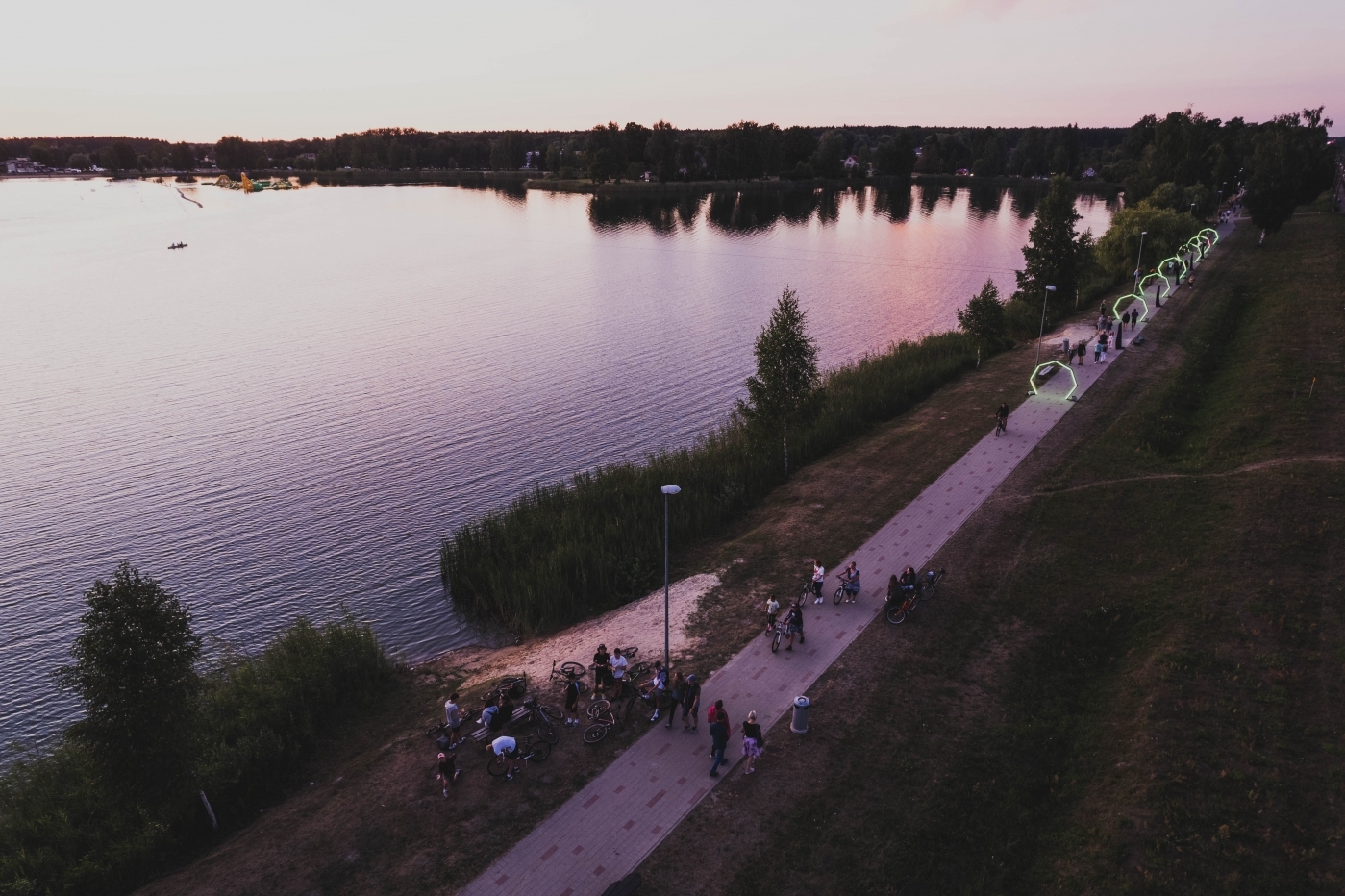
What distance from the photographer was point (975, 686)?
18.0 m

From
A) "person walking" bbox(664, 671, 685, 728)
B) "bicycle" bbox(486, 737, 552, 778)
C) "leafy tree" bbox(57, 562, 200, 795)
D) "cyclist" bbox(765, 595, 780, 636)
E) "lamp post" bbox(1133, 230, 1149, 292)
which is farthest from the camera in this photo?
"lamp post" bbox(1133, 230, 1149, 292)

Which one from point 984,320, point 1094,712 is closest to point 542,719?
point 1094,712

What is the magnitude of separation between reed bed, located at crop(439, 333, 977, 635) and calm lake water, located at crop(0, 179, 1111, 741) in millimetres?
1978

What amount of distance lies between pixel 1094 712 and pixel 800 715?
715cm

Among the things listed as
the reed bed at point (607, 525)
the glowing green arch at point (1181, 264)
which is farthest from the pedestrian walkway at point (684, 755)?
the glowing green arch at point (1181, 264)

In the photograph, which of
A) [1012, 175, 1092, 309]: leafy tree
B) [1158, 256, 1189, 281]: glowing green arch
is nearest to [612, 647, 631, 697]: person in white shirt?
[1012, 175, 1092, 309]: leafy tree

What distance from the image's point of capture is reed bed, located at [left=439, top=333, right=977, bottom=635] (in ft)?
81.4

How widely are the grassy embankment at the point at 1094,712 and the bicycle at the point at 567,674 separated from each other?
5045 mm

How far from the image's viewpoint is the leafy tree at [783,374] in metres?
30.8

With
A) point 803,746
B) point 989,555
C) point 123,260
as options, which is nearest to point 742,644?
point 803,746

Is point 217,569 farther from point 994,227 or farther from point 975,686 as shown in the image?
point 994,227

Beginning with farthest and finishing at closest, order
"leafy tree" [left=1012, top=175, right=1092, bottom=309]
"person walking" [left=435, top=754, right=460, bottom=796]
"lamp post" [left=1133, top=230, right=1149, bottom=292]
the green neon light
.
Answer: "lamp post" [left=1133, top=230, right=1149, bottom=292] < "leafy tree" [left=1012, top=175, right=1092, bottom=309] < the green neon light < "person walking" [left=435, top=754, right=460, bottom=796]

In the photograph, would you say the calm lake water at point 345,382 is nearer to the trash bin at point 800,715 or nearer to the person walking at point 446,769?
the person walking at point 446,769

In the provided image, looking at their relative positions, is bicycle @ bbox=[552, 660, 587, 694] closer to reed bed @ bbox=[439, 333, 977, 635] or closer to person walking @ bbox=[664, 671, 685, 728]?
person walking @ bbox=[664, 671, 685, 728]
